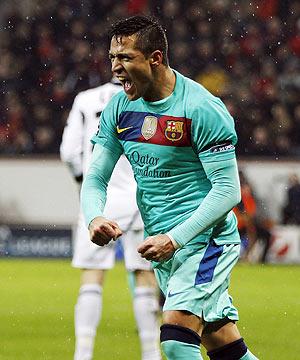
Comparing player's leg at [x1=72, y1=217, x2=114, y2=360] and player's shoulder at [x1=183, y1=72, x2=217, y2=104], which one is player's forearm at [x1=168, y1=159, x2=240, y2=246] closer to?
player's shoulder at [x1=183, y1=72, x2=217, y2=104]

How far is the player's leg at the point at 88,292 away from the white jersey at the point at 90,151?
272 millimetres

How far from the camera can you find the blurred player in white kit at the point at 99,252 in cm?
675

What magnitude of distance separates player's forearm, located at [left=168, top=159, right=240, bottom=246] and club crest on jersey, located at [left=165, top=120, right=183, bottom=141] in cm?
17

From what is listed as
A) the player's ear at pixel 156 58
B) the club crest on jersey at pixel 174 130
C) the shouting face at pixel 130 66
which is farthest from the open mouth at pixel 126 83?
the club crest on jersey at pixel 174 130

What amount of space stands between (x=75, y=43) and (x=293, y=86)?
3.95 meters

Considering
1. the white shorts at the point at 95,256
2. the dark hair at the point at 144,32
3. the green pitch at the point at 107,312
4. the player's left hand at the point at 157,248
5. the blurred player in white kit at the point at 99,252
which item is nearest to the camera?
the player's left hand at the point at 157,248

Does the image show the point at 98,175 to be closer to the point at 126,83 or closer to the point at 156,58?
the point at 126,83

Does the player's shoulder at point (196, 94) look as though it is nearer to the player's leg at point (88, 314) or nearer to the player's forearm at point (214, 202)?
the player's forearm at point (214, 202)

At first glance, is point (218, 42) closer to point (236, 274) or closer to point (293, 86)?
point (293, 86)

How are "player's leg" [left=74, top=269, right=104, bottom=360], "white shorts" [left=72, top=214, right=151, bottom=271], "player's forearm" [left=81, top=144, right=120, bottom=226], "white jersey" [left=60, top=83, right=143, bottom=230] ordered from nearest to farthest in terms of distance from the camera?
1. "player's forearm" [left=81, top=144, right=120, bottom=226]
2. "player's leg" [left=74, top=269, right=104, bottom=360]
3. "white shorts" [left=72, top=214, right=151, bottom=271]
4. "white jersey" [left=60, top=83, right=143, bottom=230]

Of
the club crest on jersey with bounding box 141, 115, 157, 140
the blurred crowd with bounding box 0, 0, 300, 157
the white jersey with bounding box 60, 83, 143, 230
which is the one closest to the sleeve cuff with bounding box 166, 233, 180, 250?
the club crest on jersey with bounding box 141, 115, 157, 140

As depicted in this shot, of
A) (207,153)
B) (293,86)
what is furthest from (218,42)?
(207,153)

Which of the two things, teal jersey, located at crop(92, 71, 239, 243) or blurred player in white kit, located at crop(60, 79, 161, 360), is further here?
blurred player in white kit, located at crop(60, 79, 161, 360)

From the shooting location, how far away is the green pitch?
798cm
